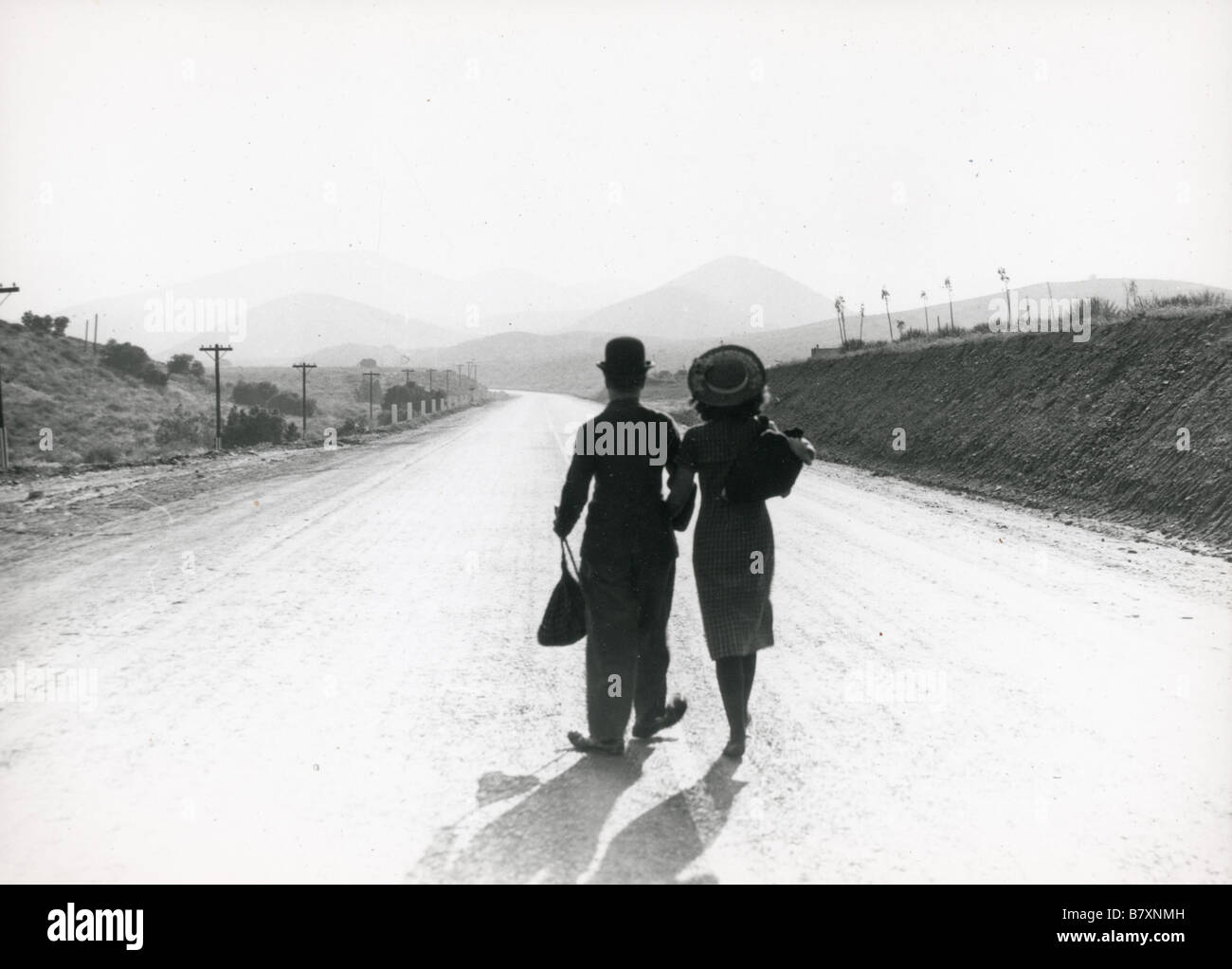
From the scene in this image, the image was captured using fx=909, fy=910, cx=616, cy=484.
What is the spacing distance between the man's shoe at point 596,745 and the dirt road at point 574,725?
0.05 meters

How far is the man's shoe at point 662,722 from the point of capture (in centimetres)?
456

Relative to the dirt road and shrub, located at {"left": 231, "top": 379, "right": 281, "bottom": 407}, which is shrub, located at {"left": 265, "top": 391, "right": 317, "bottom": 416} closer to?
shrub, located at {"left": 231, "top": 379, "right": 281, "bottom": 407}

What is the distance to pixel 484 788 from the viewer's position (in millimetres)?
3941

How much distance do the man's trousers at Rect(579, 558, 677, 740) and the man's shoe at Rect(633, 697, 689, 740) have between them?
190 mm

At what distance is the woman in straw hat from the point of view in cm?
427

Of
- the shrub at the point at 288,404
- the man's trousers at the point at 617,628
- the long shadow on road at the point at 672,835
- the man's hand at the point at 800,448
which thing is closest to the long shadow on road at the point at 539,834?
the long shadow on road at the point at 672,835

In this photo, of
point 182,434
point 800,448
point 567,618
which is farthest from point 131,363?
point 800,448

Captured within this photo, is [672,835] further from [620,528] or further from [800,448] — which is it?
[800,448]

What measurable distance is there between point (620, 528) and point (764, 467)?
74 centimetres

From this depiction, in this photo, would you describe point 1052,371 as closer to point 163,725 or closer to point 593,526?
point 593,526

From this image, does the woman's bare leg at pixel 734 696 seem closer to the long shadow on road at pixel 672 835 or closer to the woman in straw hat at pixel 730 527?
the woman in straw hat at pixel 730 527

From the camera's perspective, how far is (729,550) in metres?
4.37

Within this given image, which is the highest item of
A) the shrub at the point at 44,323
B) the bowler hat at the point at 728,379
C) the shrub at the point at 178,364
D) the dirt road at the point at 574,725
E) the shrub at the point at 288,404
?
the shrub at the point at 44,323
